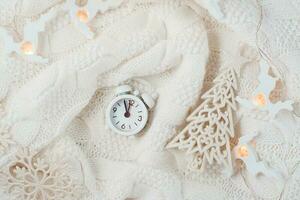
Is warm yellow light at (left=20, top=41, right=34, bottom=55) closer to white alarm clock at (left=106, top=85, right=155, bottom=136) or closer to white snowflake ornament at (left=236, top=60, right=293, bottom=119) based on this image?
white alarm clock at (left=106, top=85, right=155, bottom=136)

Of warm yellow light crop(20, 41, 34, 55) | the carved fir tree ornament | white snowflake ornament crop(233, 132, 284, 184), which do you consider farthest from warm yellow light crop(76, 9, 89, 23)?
white snowflake ornament crop(233, 132, 284, 184)

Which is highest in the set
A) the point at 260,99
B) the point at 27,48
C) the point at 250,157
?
the point at 27,48

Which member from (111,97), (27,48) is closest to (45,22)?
(27,48)

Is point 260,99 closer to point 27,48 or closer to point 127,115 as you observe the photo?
point 127,115

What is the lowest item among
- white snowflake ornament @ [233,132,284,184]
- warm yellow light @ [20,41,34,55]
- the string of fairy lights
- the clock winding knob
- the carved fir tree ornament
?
white snowflake ornament @ [233,132,284,184]

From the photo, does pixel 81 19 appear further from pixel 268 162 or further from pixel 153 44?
Result: pixel 268 162

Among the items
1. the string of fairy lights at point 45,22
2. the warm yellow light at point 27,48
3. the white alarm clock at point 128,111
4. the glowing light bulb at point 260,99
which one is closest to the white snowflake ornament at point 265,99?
the glowing light bulb at point 260,99
